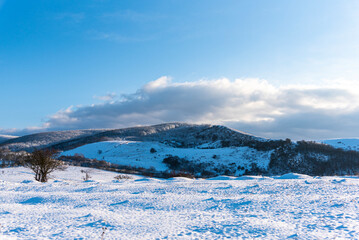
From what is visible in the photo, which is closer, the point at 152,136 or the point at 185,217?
the point at 185,217

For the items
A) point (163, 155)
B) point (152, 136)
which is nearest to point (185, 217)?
point (163, 155)

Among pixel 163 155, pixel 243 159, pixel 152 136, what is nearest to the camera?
pixel 243 159

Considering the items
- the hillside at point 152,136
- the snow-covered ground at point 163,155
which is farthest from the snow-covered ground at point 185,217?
the hillside at point 152,136

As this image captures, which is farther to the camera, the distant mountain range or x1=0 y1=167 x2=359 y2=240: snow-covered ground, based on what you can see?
the distant mountain range

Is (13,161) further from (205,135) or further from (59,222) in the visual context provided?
(205,135)

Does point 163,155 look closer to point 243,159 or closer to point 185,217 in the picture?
point 243,159

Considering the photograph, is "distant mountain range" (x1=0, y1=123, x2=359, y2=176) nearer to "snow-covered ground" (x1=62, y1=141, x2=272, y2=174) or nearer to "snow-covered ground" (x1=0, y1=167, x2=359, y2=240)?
"snow-covered ground" (x1=62, y1=141, x2=272, y2=174)

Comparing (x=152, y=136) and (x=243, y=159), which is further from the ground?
(x=152, y=136)

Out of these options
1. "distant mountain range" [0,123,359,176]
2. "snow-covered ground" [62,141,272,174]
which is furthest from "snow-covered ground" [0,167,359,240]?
"snow-covered ground" [62,141,272,174]

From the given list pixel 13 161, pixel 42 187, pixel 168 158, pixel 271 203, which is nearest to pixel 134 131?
pixel 168 158

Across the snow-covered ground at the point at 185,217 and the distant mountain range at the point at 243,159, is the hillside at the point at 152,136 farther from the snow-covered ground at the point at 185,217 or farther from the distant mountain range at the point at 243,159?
the snow-covered ground at the point at 185,217

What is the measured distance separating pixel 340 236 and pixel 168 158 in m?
58.4

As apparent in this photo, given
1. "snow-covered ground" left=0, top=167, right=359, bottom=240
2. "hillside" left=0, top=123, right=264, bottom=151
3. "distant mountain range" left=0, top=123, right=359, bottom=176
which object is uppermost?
"hillside" left=0, top=123, right=264, bottom=151

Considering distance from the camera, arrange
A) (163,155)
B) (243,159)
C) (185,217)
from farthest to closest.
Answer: (163,155), (243,159), (185,217)
